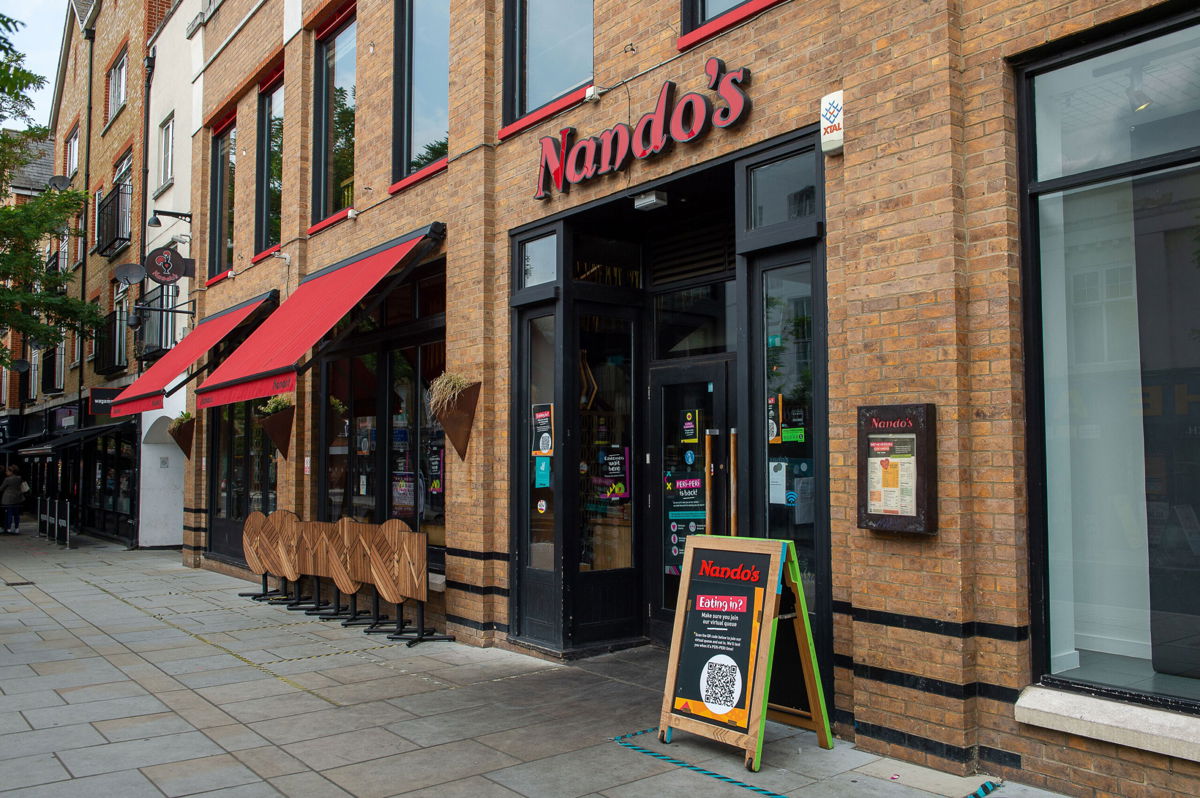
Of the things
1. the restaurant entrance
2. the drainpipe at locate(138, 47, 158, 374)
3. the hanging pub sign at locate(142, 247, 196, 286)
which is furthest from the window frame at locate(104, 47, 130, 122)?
the restaurant entrance

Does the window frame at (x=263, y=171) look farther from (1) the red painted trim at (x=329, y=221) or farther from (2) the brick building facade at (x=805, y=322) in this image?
(2) the brick building facade at (x=805, y=322)

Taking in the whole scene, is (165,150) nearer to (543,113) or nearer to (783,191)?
(543,113)

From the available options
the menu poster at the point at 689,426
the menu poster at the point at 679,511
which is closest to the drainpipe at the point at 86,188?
the menu poster at the point at 679,511

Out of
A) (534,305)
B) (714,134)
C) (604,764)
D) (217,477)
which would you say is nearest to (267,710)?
(604,764)

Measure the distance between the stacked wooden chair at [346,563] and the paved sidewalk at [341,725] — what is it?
0.37 meters

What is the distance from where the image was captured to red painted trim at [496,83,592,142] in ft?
25.3

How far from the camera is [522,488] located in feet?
27.3

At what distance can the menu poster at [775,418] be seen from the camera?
618 cm

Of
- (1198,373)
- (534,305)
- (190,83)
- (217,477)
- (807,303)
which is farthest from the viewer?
(190,83)

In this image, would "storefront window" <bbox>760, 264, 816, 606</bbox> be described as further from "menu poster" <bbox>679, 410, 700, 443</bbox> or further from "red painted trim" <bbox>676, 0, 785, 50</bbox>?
"red painted trim" <bbox>676, 0, 785, 50</bbox>

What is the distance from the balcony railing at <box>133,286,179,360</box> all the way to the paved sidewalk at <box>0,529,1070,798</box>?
8.81m

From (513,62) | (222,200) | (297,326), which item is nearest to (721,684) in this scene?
(513,62)

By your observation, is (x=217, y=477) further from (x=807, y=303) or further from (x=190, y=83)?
(x=807, y=303)

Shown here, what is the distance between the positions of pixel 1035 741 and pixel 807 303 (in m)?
2.85
